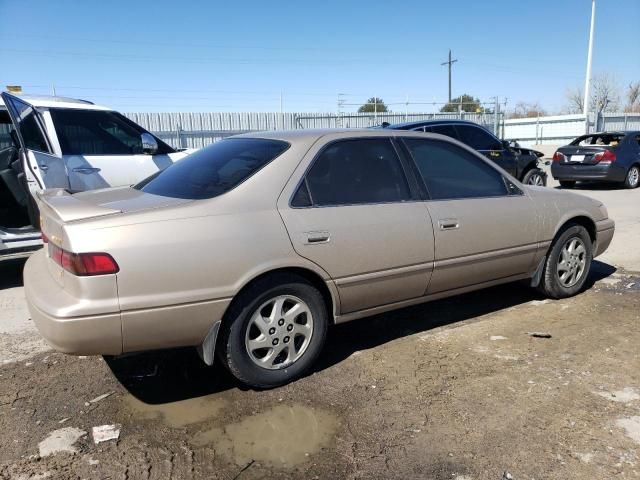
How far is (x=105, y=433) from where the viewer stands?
9.52ft

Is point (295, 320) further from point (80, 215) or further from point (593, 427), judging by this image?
point (593, 427)

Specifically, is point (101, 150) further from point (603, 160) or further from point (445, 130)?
point (603, 160)

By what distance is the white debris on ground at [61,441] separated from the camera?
2746mm

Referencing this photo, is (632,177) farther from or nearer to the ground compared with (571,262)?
farther from the ground

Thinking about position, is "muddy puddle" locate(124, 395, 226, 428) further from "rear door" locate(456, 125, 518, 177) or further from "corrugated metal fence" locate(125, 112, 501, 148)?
"corrugated metal fence" locate(125, 112, 501, 148)

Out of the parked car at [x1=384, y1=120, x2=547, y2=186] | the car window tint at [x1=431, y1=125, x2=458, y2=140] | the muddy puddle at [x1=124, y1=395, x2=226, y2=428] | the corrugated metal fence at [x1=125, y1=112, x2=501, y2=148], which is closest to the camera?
the muddy puddle at [x1=124, y1=395, x2=226, y2=428]

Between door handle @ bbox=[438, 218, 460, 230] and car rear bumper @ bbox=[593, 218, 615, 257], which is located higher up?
door handle @ bbox=[438, 218, 460, 230]

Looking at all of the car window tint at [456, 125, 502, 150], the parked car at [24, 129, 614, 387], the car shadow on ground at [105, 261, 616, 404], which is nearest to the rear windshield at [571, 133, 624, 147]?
the car window tint at [456, 125, 502, 150]

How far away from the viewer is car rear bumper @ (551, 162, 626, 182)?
1291 centimetres

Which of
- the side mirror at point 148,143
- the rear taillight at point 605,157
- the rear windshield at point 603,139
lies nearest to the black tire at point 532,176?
the rear taillight at point 605,157

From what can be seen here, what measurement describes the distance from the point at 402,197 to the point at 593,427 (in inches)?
71.7

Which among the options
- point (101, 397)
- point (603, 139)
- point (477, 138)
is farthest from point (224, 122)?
point (101, 397)

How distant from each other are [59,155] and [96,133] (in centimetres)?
69

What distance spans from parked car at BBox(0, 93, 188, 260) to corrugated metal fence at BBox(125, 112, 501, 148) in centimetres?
1303
